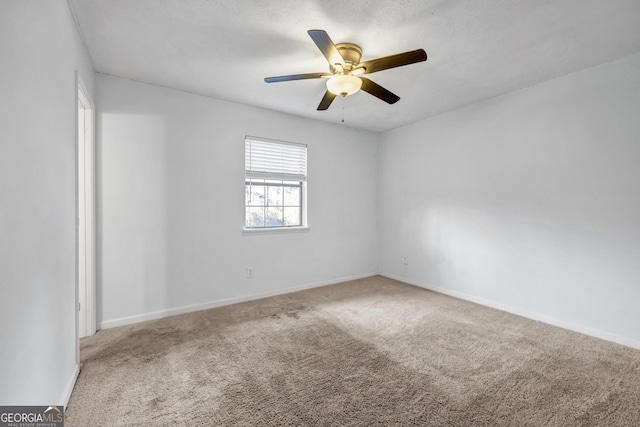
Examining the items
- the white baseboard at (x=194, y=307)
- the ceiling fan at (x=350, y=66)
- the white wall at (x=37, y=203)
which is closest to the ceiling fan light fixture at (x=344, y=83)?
the ceiling fan at (x=350, y=66)

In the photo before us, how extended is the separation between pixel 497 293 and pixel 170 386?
350cm

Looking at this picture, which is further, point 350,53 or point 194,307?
point 194,307

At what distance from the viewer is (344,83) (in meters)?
2.16

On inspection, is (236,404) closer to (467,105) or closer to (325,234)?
(325,234)

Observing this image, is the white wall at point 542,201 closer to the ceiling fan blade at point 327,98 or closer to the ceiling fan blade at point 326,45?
the ceiling fan blade at point 327,98

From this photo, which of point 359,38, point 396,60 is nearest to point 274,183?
point 359,38

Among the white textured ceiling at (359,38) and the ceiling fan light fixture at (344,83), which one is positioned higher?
the white textured ceiling at (359,38)

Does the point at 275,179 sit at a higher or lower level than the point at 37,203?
higher

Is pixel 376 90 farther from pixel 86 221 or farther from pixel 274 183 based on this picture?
pixel 86 221

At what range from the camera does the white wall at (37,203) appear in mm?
1021

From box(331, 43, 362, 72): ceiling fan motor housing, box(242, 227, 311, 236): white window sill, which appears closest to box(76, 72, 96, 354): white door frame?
box(242, 227, 311, 236): white window sill

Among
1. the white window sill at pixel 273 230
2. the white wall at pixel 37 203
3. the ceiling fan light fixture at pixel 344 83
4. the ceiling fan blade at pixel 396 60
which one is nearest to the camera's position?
the white wall at pixel 37 203

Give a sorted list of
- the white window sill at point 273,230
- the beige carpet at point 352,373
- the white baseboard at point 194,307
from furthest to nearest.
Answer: the white window sill at point 273,230 < the white baseboard at point 194,307 < the beige carpet at point 352,373

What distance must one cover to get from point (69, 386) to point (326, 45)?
2750mm
